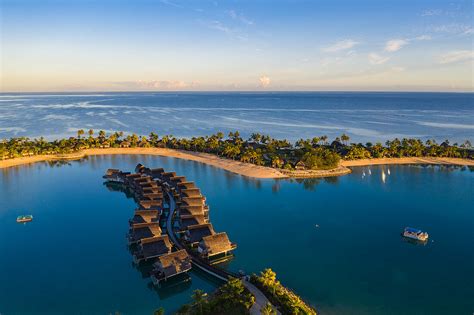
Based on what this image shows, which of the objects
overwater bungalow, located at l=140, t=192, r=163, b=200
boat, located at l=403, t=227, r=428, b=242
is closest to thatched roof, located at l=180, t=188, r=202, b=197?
overwater bungalow, located at l=140, t=192, r=163, b=200

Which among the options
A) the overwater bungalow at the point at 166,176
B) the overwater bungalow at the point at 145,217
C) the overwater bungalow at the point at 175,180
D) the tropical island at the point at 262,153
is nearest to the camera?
the overwater bungalow at the point at 145,217

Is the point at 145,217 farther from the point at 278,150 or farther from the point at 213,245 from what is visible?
the point at 278,150

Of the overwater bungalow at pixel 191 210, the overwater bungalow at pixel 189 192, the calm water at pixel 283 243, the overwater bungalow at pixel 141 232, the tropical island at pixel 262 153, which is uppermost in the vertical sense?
the tropical island at pixel 262 153

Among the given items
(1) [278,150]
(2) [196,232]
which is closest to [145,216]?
(2) [196,232]

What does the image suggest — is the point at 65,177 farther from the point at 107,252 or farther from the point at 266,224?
the point at 266,224

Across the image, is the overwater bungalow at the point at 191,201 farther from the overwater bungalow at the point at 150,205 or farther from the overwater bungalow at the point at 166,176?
the overwater bungalow at the point at 166,176

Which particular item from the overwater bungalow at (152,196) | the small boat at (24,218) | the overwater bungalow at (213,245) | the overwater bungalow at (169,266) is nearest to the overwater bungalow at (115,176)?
the overwater bungalow at (152,196)
